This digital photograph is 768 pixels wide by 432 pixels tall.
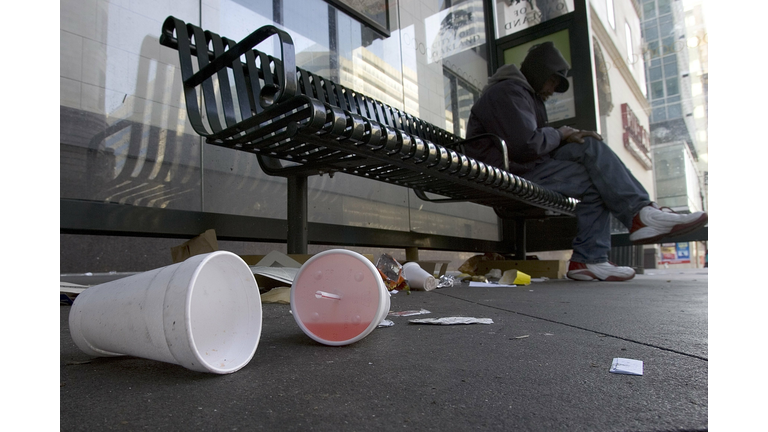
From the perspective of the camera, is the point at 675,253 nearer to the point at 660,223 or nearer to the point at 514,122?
the point at 660,223

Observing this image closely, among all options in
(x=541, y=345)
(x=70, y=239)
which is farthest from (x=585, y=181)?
(x=70, y=239)

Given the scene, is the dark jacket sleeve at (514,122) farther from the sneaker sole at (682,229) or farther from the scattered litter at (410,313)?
the scattered litter at (410,313)

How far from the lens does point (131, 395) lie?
0.73 metres

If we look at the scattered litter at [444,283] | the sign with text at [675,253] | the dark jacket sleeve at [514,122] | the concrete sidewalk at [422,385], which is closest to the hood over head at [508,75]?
the dark jacket sleeve at [514,122]

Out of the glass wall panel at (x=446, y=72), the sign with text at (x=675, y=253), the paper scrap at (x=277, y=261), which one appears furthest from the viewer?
the sign with text at (x=675, y=253)

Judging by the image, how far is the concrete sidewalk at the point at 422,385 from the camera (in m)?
0.60

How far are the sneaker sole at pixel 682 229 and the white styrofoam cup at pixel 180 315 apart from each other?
10.4 feet

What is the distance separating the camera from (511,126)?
335cm

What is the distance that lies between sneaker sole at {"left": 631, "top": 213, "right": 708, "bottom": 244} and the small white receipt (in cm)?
270

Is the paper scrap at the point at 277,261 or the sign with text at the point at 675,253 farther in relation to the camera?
the sign with text at the point at 675,253

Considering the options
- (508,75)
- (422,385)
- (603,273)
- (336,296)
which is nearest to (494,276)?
(603,273)

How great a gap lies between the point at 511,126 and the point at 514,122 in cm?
4


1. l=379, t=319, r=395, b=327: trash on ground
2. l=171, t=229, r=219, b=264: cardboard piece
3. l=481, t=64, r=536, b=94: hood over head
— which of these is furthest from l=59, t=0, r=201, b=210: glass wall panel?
l=481, t=64, r=536, b=94: hood over head

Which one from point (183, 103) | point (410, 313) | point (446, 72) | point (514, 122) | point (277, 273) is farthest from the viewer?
point (446, 72)
